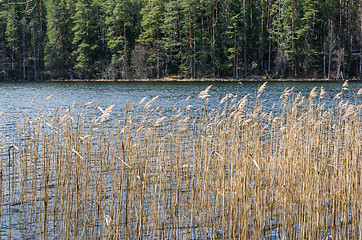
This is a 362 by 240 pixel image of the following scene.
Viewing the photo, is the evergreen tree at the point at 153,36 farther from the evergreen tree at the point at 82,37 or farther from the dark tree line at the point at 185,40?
the evergreen tree at the point at 82,37

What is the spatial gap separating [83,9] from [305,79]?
35.7 metres

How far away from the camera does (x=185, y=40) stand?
57.3 meters

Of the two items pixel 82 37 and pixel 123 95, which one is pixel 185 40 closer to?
pixel 82 37

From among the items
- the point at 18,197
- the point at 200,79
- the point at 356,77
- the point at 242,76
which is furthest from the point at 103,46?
the point at 18,197

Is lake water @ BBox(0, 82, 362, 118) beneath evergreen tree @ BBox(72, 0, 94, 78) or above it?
beneath

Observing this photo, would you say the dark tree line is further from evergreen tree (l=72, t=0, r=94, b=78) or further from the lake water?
the lake water

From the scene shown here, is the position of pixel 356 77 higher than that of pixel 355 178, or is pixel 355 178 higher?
pixel 356 77

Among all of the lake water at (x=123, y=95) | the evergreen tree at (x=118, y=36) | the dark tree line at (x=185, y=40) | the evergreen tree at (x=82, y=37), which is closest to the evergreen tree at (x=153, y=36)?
the dark tree line at (x=185, y=40)

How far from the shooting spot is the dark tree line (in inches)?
2200

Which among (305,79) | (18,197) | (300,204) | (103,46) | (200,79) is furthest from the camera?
(103,46)

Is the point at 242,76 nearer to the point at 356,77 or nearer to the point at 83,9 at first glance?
the point at 356,77

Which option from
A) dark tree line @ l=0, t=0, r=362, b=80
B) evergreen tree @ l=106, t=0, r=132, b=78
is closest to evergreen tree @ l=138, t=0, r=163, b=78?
dark tree line @ l=0, t=0, r=362, b=80

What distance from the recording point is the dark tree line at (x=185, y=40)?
5588cm

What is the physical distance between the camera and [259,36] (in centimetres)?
5859
